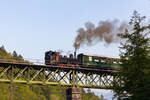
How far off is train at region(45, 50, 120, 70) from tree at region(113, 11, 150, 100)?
1829 cm

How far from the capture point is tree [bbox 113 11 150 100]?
87.9 feet

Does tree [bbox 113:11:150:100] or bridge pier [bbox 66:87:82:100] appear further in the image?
bridge pier [bbox 66:87:82:100]

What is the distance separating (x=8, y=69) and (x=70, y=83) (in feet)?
34.3

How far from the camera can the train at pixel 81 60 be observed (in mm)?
47250

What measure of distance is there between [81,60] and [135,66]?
22.1m

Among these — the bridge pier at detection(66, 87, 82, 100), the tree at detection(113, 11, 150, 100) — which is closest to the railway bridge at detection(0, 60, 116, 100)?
the bridge pier at detection(66, 87, 82, 100)

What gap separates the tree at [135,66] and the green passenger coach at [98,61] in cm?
1947

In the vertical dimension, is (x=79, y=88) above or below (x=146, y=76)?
below

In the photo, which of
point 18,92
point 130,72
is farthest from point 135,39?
point 18,92

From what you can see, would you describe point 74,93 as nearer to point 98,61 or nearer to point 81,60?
point 81,60

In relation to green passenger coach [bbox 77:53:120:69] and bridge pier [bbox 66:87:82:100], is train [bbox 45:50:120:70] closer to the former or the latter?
green passenger coach [bbox 77:53:120:69]

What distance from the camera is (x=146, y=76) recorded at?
1051 inches

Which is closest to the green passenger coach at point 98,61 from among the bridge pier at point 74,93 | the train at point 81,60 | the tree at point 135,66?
the train at point 81,60

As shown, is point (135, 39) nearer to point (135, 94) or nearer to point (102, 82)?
point (135, 94)
